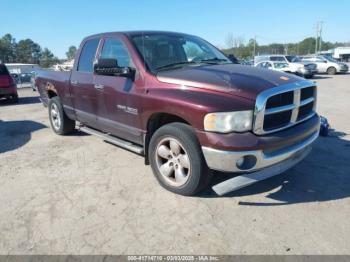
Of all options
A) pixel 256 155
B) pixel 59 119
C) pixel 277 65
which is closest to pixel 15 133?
pixel 59 119

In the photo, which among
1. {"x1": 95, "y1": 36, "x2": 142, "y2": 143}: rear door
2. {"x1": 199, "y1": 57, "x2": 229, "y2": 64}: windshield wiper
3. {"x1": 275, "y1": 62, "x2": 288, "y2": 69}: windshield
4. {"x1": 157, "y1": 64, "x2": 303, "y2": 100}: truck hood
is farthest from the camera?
{"x1": 275, "y1": 62, "x2": 288, "y2": 69}: windshield

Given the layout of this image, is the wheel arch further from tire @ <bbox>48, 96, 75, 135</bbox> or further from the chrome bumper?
tire @ <bbox>48, 96, 75, 135</bbox>

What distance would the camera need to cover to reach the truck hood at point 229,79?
144 inches

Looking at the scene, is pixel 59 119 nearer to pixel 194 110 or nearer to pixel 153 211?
pixel 153 211

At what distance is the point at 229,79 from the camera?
387 cm

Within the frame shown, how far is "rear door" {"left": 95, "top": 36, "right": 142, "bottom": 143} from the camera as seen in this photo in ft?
15.0

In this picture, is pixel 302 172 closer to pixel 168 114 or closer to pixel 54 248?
pixel 168 114

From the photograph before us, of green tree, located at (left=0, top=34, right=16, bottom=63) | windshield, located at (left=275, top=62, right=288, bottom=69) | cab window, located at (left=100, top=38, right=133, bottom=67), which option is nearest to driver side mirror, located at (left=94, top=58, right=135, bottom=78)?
cab window, located at (left=100, top=38, right=133, bottom=67)

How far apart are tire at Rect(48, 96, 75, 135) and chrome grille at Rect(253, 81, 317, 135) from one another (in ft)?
14.8

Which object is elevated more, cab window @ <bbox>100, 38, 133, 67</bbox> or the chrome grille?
cab window @ <bbox>100, 38, 133, 67</bbox>

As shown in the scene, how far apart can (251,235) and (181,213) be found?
80cm

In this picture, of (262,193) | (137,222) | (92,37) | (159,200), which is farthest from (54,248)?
(92,37)

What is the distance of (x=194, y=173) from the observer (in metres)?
3.82

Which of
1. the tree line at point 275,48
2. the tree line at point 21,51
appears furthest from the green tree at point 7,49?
the tree line at point 275,48
